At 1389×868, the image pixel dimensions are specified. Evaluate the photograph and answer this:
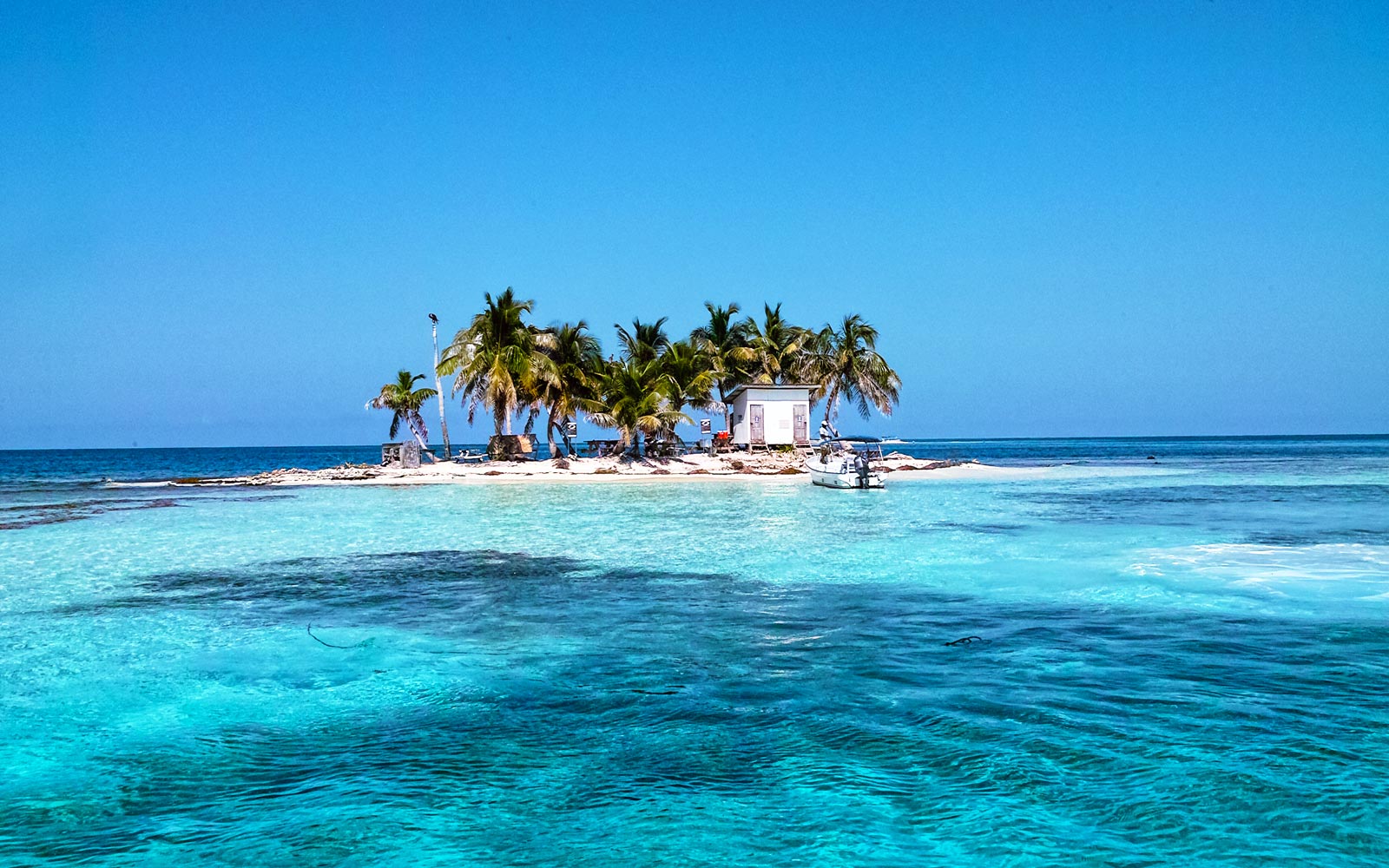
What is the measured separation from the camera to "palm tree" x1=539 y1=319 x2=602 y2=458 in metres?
42.0

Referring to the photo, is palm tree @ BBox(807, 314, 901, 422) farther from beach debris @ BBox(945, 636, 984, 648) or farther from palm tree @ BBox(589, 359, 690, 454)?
beach debris @ BBox(945, 636, 984, 648)

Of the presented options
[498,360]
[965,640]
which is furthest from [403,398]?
[965,640]

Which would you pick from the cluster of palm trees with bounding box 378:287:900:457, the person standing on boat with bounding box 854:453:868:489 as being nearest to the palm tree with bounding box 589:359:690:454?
the cluster of palm trees with bounding box 378:287:900:457

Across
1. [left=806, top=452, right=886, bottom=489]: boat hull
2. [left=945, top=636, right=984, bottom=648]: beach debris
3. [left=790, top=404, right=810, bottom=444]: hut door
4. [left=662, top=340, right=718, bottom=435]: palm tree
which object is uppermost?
[left=662, top=340, right=718, bottom=435]: palm tree

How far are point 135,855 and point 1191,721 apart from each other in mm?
6051

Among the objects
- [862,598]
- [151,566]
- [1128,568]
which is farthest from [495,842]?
[151,566]

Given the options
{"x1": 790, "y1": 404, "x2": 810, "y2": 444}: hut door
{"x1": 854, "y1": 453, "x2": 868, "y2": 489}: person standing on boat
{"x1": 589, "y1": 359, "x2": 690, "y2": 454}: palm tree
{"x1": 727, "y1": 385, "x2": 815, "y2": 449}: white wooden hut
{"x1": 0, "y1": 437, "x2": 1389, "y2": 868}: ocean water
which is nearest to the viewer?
{"x1": 0, "y1": 437, "x2": 1389, "y2": 868}: ocean water

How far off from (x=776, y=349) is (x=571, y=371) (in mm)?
12751

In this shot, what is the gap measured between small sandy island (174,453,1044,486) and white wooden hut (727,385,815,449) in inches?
74.9

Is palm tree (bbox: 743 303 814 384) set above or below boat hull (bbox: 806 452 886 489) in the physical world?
above

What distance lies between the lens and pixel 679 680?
6.79m

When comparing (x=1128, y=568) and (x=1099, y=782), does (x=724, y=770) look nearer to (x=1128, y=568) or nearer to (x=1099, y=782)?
(x=1099, y=782)

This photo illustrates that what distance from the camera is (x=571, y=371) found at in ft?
138

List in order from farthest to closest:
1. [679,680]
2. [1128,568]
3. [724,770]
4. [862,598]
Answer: [1128,568]
[862,598]
[679,680]
[724,770]
